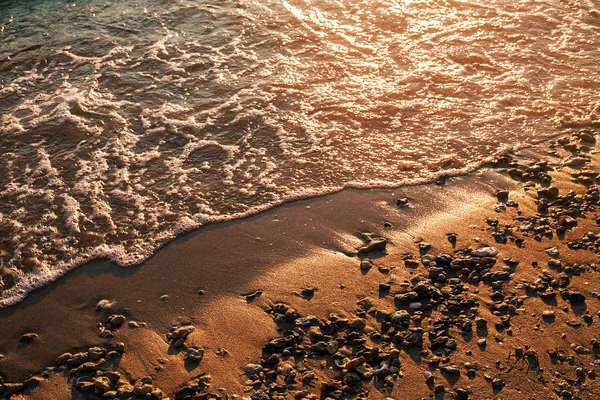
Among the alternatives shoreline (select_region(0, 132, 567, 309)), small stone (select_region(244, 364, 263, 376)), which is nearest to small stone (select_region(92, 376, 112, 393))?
small stone (select_region(244, 364, 263, 376))

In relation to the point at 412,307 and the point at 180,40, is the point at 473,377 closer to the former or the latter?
A: the point at 412,307

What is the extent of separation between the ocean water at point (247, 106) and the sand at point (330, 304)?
14.9 inches

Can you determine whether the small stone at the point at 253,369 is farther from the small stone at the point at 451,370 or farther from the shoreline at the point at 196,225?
the shoreline at the point at 196,225

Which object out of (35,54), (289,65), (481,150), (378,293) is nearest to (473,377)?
(378,293)

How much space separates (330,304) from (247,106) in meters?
3.85

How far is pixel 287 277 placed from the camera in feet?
17.7

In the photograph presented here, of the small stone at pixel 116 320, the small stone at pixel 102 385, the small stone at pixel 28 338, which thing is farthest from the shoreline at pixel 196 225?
the small stone at pixel 102 385

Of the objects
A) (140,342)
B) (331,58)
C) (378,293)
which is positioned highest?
(331,58)

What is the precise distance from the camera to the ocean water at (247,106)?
253 inches

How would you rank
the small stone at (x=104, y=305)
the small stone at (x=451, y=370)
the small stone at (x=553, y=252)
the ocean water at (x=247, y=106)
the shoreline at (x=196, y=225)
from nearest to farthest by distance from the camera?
the small stone at (x=451, y=370), the small stone at (x=104, y=305), the small stone at (x=553, y=252), the shoreline at (x=196, y=225), the ocean water at (x=247, y=106)

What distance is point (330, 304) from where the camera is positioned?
16.5ft

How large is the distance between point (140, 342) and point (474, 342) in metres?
2.68

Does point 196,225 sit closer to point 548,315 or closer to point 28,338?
point 28,338

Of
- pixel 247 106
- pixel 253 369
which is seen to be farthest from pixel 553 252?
pixel 247 106
